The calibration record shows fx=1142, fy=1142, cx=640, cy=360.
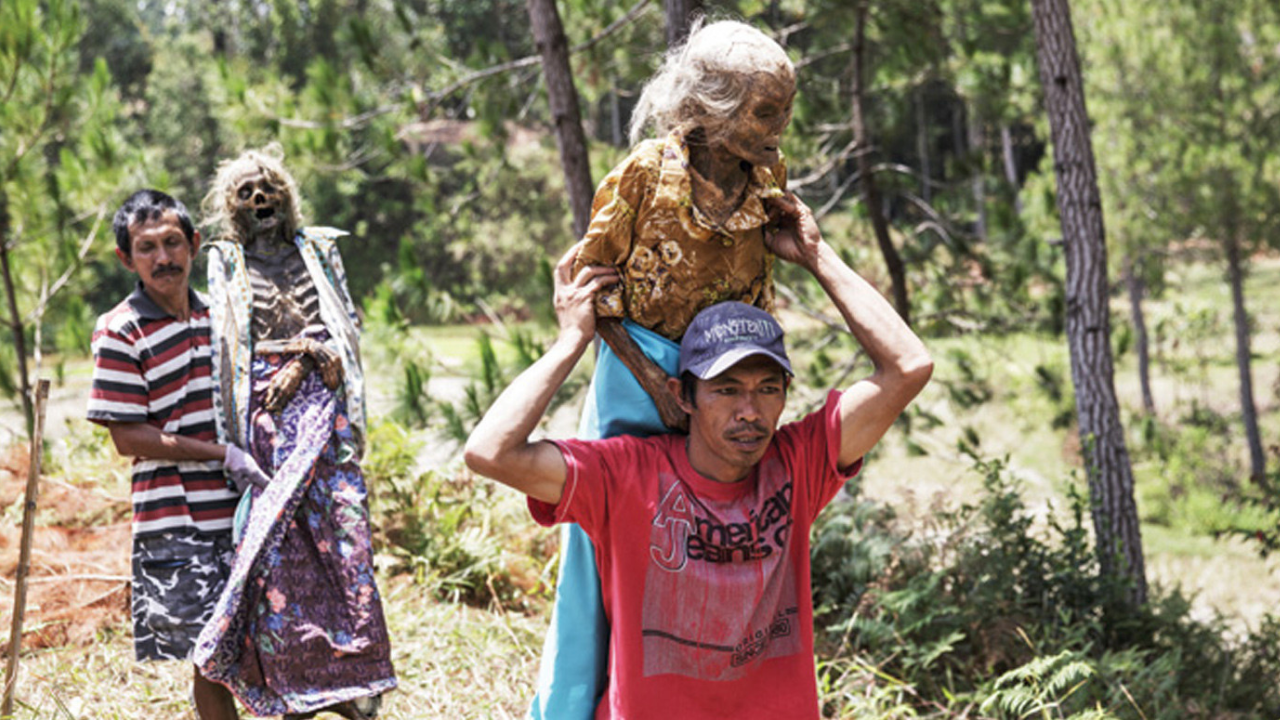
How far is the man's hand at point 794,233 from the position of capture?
2.47 metres

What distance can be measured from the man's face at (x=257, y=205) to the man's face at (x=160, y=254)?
0.81 feet

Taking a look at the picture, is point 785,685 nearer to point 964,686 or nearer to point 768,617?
point 768,617

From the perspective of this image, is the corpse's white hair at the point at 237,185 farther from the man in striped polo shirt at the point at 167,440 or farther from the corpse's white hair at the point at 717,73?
the corpse's white hair at the point at 717,73

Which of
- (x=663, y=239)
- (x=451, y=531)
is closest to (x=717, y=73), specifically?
(x=663, y=239)

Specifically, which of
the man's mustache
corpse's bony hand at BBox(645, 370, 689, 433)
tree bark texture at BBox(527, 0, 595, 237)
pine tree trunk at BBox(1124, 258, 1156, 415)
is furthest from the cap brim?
pine tree trunk at BBox(1124, 258, 1156, 415)

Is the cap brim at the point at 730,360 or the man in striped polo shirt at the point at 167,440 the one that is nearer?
the cap brim at the point at 730,360

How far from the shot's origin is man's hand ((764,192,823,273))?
97.2 inches

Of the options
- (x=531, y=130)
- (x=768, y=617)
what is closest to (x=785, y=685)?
(x=768, y=617)

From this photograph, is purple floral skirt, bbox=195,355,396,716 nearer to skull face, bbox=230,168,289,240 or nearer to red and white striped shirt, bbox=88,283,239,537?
red and white striped shirt, bbox=88,283,239,537

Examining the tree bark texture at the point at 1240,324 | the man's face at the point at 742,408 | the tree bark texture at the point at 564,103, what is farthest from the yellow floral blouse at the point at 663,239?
the tree bark texture at the point at 1240,324

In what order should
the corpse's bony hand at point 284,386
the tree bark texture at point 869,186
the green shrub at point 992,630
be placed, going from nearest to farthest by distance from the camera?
the corpse's bony hand at point 284,386, the green shrub at point 992,630, the tree bark texture at point 869,186

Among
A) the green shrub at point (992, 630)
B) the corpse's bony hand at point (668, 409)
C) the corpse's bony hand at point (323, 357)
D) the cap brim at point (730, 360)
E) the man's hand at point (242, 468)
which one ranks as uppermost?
the corpse's bony hand at point (323, 357)

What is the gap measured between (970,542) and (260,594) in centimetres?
299

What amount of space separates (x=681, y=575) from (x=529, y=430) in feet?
1.43
